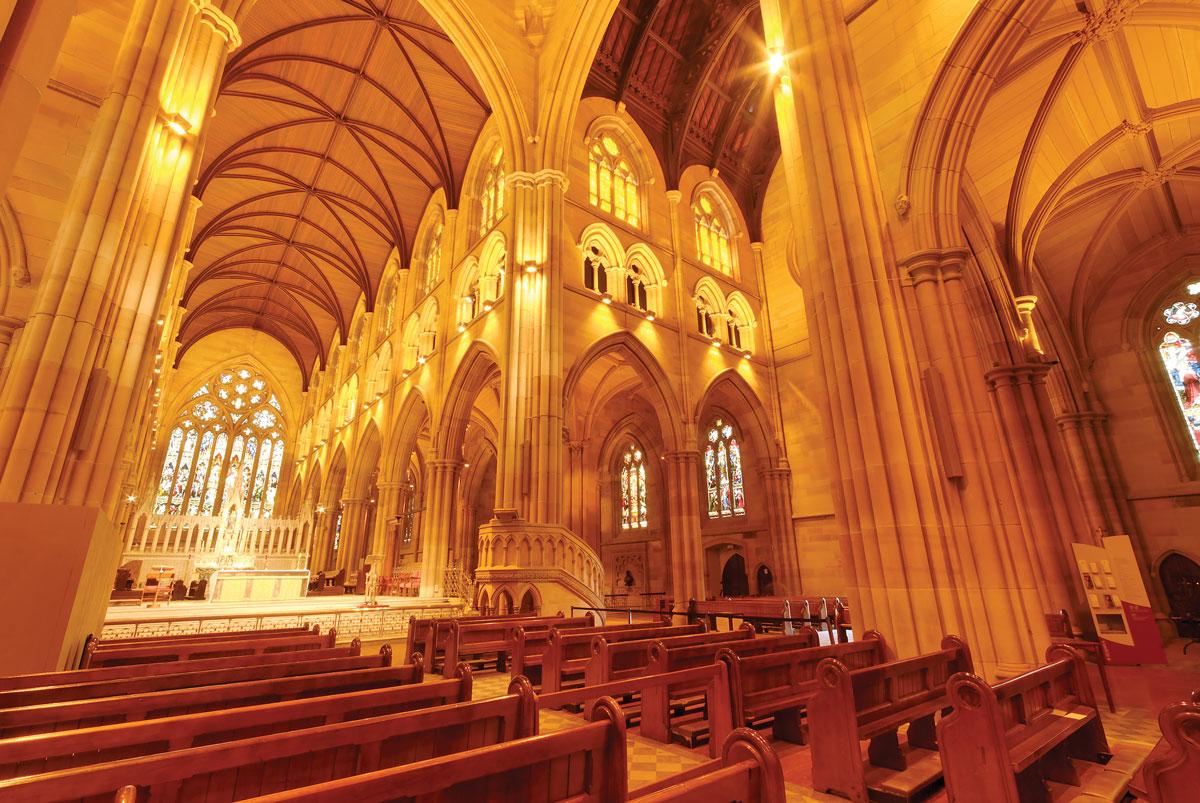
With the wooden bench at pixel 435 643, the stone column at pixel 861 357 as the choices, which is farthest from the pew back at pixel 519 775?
the stone column at pixel 861 357

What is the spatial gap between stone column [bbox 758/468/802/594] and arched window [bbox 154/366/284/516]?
24025 millimetres

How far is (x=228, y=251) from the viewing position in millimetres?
23203

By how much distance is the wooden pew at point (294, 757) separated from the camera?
4.38 ft

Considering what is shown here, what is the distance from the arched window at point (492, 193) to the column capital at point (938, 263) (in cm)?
1143

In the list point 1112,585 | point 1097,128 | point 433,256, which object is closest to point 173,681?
point 1112,585

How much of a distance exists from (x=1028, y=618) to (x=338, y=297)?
27.1 m

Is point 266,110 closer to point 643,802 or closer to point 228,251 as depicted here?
point 228,251

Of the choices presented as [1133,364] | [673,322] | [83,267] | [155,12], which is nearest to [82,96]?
[155,12]

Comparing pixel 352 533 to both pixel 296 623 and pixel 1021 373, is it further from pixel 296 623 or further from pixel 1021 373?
pixel 1021 373

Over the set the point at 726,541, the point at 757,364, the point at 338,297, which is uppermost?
the point at 338,297

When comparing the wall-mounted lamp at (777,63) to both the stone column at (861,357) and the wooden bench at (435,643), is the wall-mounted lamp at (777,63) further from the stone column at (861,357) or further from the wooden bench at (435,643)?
the wooden bench at (435,643)

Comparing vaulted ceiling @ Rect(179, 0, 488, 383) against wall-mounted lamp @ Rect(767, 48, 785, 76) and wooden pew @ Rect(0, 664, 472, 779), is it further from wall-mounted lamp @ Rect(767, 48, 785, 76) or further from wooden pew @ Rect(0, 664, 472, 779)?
wooden pew @ Rect(0, 664, 472, 779)

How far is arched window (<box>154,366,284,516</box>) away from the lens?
25900mm

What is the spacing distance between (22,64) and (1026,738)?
4.99 meters
